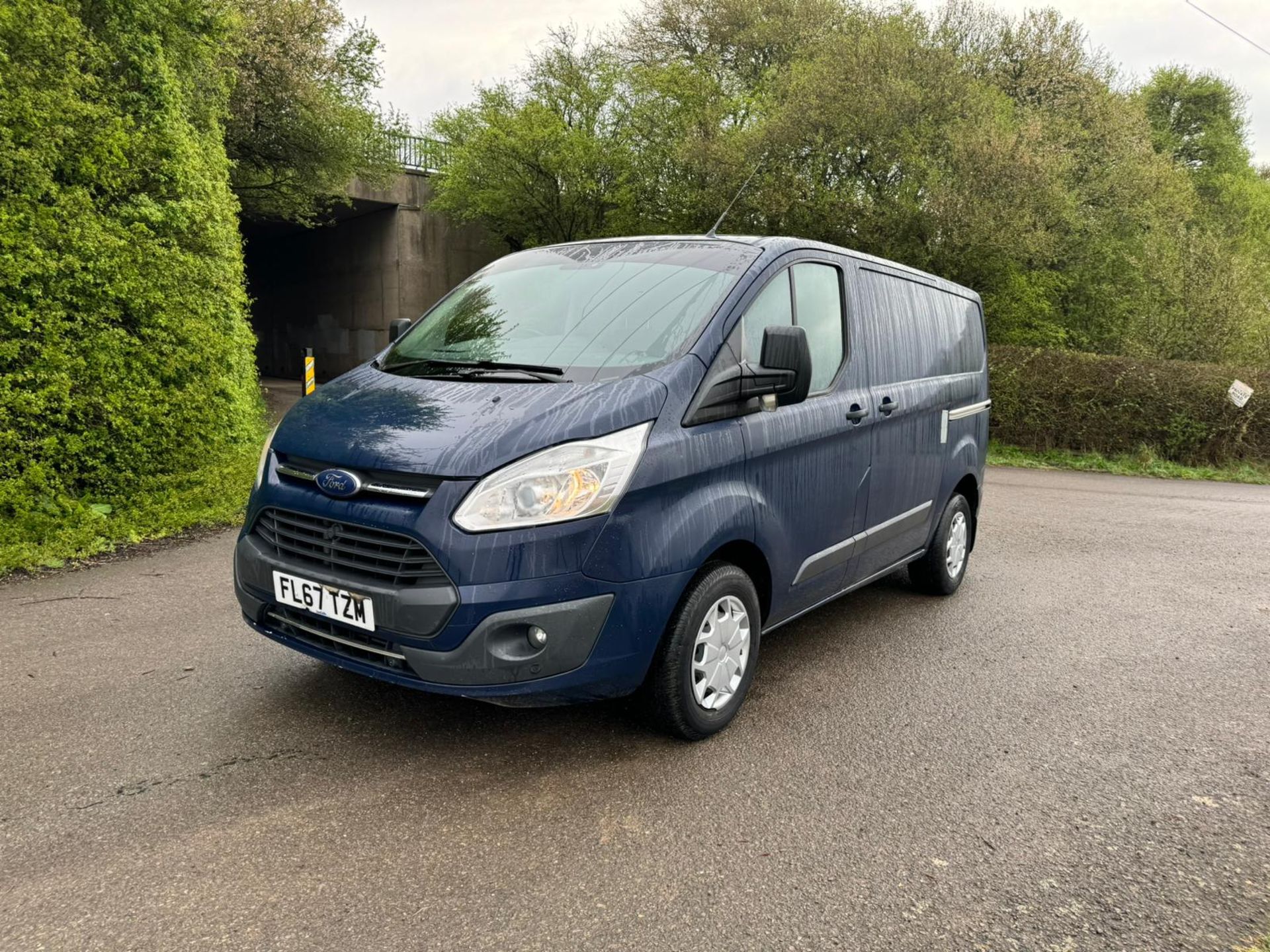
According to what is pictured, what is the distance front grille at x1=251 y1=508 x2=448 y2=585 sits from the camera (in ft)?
9.12

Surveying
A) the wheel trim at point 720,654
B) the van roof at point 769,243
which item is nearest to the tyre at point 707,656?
the wheel trim at point 720,654

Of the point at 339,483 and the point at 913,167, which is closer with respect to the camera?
the point at 339,483

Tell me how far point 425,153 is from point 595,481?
969 inches

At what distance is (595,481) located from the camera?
286 centimetres

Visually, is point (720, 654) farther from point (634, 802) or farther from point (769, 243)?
point (769, 243)

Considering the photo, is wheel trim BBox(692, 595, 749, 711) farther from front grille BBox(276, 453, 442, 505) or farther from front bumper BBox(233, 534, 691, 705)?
front grille BBox(276, 453, 442, 505)

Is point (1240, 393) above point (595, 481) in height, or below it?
below

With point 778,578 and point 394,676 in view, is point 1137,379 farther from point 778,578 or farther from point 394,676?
point 394,676

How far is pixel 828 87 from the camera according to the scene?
59.9 feet

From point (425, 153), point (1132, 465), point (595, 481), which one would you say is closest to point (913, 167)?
point (1132, 465)

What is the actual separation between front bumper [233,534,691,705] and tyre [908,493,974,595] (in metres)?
2.76

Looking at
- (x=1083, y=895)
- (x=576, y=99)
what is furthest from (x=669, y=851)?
(x=576, y=99)

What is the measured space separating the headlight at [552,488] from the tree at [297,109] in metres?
13.9

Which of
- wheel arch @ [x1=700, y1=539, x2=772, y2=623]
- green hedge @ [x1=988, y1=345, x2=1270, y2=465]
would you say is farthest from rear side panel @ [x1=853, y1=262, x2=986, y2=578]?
green hedge @ [x1=988, y1=345, x2=1270, y2=465]
